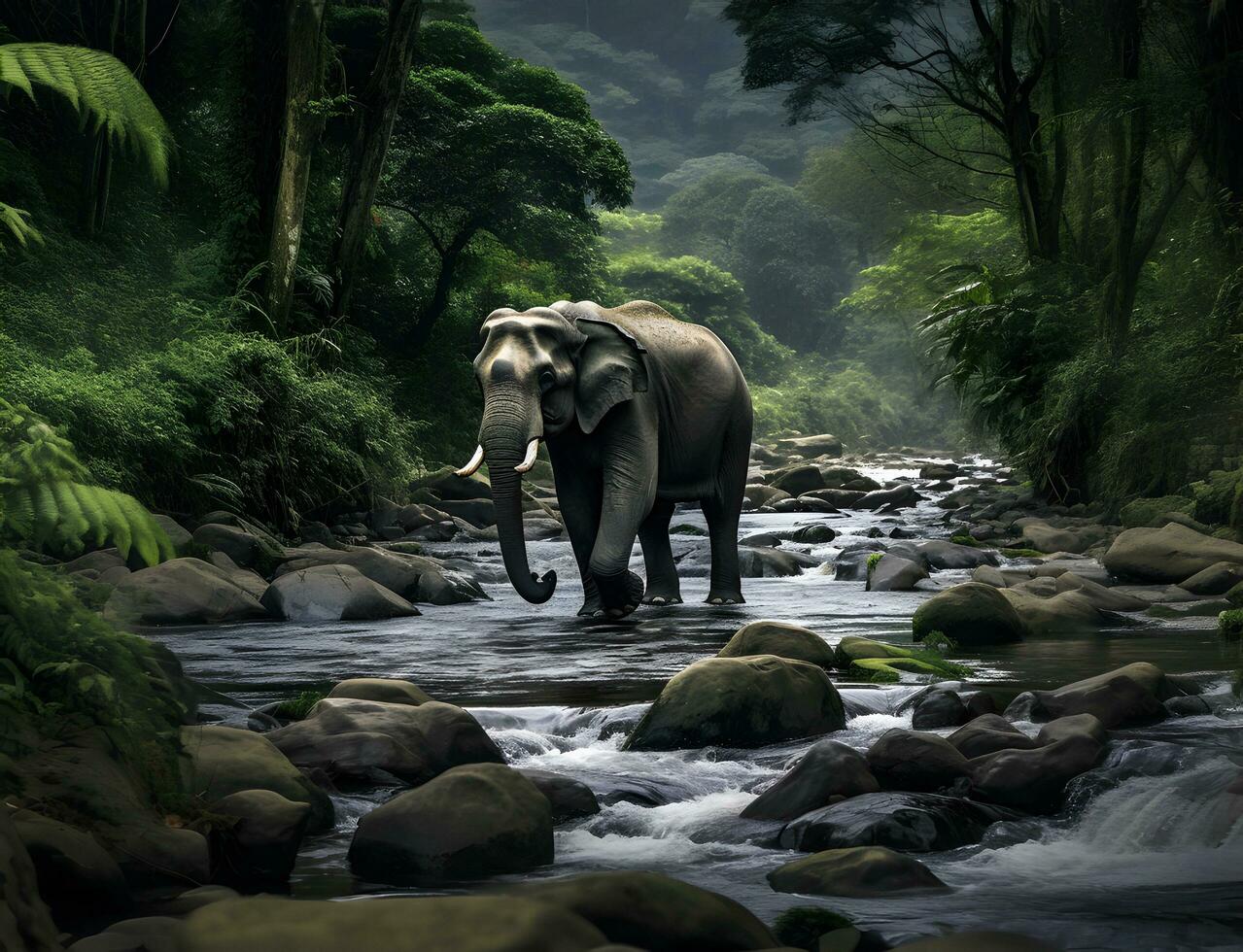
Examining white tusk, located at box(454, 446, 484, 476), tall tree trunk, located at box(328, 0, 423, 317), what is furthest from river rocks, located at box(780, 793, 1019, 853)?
tall tree trunk, located at box(328, 0, 423, 317)

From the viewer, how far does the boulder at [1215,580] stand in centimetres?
1122

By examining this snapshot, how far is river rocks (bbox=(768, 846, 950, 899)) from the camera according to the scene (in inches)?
159

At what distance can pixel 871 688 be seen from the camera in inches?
273

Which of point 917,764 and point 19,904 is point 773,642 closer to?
point 917,764

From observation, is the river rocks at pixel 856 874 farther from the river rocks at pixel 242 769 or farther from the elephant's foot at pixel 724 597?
the elephant's foot at pixel 724 597

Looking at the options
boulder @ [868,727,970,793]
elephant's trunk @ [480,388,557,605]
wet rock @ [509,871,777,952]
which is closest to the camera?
wet rock @ [509,871,777,952]

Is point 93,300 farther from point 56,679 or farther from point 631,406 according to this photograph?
point 56,679

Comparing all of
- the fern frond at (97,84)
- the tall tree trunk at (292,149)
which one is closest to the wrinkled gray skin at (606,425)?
the fern frond at (97,84)

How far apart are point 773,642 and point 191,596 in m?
4.97

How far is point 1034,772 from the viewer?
16.5 feet

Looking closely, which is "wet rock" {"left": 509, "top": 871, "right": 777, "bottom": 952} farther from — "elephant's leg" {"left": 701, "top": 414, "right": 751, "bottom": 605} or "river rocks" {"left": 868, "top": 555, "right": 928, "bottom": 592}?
"river rocks" {"left": 868, "top": 555, "right": 928, "bottom": 592}

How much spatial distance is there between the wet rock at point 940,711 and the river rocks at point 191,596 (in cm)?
569

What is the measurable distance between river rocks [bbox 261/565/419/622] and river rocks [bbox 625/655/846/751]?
506cm

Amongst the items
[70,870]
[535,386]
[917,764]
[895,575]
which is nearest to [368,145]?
[895,575]
